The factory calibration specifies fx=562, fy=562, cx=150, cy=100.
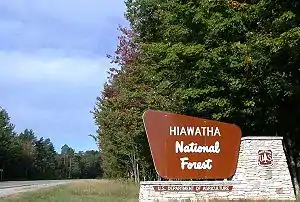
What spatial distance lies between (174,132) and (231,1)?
18.3 ft

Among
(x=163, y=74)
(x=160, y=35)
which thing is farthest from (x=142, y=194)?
(x=160, y=35)

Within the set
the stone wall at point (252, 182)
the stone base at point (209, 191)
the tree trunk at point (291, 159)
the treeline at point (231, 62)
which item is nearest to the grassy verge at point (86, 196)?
the stone base at point (209, 191)

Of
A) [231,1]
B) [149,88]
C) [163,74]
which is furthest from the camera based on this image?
[149,88]

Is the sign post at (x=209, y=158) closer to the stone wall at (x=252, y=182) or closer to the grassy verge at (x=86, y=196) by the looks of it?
the stone wall at (x=252, y=182)

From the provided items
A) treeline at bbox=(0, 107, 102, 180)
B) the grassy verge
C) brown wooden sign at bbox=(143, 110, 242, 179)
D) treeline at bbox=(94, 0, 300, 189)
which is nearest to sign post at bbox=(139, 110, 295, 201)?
brown wooden sign at bbox=(143, 110, 242, 179)

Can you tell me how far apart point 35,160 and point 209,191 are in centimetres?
12425

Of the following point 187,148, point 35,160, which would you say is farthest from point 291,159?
point 35,160

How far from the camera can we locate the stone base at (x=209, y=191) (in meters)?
19.3

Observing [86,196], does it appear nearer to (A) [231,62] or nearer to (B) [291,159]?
(B) [291,159]

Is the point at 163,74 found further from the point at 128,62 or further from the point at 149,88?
the point at 128,62

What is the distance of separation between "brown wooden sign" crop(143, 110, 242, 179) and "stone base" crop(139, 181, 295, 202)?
432mm

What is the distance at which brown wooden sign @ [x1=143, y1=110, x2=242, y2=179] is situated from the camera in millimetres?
19719

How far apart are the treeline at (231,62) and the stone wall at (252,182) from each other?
2449 mm

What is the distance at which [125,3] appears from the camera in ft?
94.9
